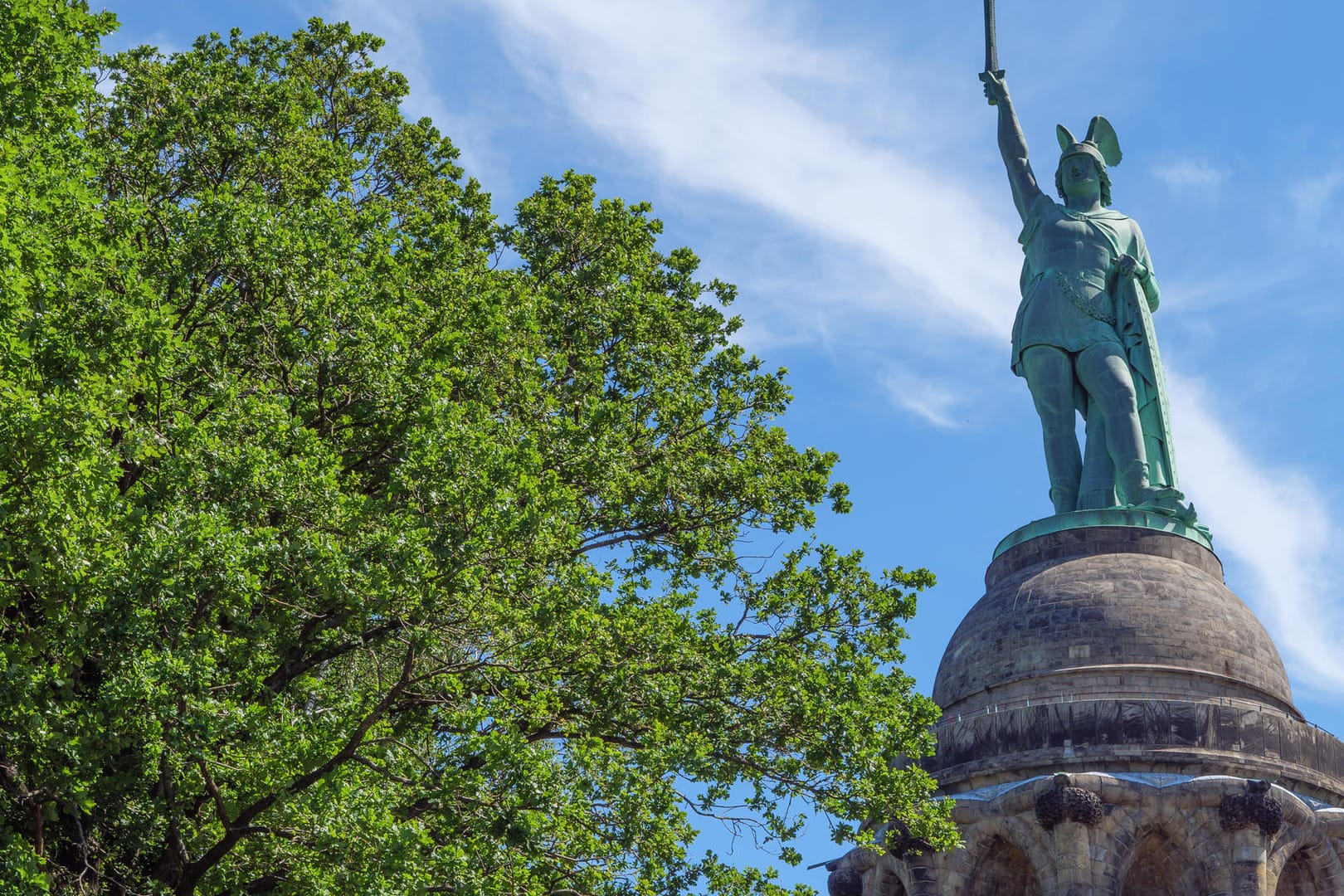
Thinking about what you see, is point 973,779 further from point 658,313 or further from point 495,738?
point 495,738

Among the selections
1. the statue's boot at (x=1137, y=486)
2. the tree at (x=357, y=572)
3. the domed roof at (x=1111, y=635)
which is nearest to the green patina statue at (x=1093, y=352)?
the statue's boot at (x=1137, y=486)

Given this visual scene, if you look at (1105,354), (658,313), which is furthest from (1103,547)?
(658,313)

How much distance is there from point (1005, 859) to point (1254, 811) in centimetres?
355

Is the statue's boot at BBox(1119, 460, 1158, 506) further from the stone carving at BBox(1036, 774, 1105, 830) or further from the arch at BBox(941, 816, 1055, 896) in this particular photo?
the arch at BBox(941, 816, 1055, 896)

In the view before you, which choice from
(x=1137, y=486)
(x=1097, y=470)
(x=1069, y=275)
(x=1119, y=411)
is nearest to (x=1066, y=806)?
(x=1137, y=486)

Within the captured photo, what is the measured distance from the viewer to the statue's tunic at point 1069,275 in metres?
32.0

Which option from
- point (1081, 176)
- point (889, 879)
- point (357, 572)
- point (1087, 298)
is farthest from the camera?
point (1081, 176)

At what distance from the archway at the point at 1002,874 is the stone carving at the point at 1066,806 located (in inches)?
46.9

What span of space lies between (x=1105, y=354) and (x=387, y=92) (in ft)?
41.6

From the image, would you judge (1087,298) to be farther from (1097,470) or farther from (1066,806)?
(1066,806)

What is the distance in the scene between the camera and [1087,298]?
105 feet

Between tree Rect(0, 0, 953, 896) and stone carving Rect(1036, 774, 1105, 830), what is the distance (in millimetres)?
6048

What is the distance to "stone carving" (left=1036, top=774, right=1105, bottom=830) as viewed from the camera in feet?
82.0

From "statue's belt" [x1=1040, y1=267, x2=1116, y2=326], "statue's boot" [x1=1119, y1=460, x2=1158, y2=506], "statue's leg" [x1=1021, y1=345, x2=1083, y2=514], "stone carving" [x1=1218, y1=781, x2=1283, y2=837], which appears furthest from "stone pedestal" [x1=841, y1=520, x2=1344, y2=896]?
A: "statue's belt" [x1=1040, y1=267, x2=1116, y2=326]
